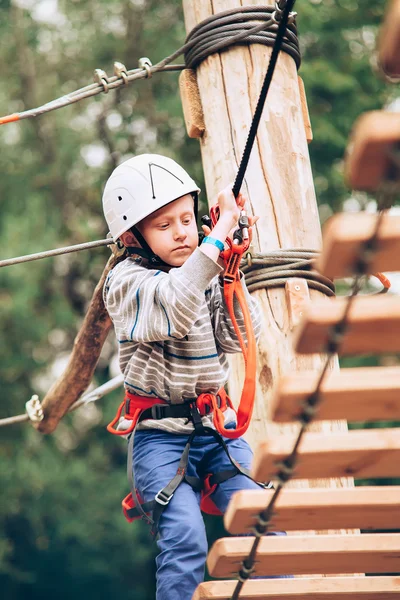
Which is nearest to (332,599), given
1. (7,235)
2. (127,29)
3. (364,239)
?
(364,239)

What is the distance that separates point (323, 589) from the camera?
230cm

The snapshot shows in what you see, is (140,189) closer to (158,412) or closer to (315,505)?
(158,412)

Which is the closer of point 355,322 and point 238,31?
point 355,322

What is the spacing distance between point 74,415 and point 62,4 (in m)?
5.83

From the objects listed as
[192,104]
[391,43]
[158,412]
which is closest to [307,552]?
[158,412]

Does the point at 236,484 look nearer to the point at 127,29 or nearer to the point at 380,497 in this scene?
the point at 380,497

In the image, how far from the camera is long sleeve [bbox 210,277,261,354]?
2.81 meters

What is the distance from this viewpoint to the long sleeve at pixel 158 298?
99.6 inches

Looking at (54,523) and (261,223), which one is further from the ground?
(261,223)

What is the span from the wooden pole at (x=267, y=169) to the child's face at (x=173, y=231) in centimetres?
27

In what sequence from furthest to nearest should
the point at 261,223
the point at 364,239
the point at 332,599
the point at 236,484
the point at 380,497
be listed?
the point at 261,223 → the point at 236,484 → the point at 332,599 → the point at 380,497 → the point at 364,239

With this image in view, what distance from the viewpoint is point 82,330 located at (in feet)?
12.9

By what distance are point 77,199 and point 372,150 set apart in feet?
39.9

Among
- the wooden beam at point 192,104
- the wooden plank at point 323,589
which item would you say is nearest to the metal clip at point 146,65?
the wooden beam at point 192,104
